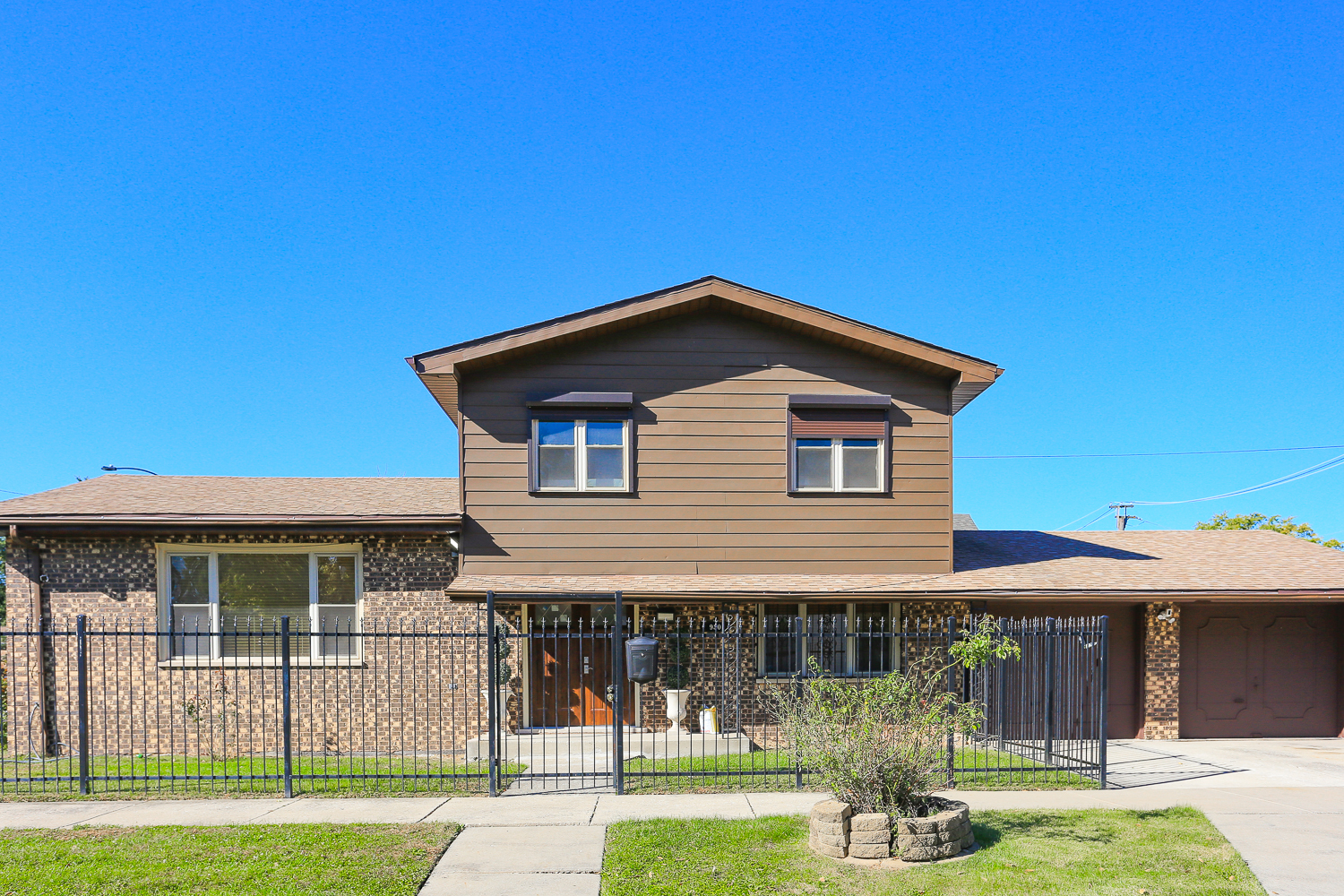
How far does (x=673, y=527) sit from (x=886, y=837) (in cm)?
655

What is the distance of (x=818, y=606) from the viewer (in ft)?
43.9

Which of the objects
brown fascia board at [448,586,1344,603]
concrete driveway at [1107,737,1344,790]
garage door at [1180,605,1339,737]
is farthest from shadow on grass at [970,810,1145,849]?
garage door at [1180,605,1339,737]

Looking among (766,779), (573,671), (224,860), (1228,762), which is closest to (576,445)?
(573,671)

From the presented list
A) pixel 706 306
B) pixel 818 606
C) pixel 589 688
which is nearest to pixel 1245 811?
pixel 818 606

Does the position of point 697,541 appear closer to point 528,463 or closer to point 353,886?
point 528,463

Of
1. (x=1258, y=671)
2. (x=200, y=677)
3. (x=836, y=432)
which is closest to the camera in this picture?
(x=200, y=677)

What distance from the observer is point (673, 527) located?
517 inches

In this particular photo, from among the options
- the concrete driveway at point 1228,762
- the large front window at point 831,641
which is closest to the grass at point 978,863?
the concrete driveway at point 1228,762

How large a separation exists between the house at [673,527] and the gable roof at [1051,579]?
0.07 meters

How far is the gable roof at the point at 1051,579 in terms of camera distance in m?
12.2

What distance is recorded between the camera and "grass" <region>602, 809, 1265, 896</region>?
6.54 metres

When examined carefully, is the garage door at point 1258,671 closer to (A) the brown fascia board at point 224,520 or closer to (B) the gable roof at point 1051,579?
(B) the gable roof at point 1051,579

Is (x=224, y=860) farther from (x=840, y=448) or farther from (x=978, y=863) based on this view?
(x=840, y=448)

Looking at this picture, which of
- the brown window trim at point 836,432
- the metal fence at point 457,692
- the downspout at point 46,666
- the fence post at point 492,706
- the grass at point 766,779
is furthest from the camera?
the brown window trim at point 836,432
